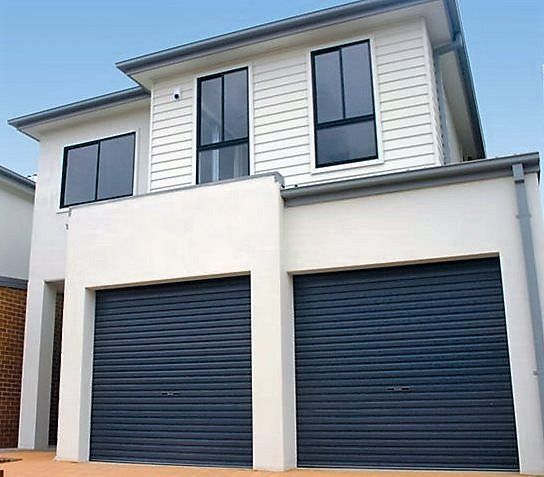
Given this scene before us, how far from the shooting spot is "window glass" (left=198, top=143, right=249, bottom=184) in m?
11.9

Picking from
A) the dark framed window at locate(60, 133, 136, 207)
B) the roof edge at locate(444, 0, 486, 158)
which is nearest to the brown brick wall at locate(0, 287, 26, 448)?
the dark framed window at locate(60, 133, 136, 207)

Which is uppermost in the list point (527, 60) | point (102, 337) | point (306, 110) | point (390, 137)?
point (527, 60)

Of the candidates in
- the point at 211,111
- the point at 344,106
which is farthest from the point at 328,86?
the point at 211,111

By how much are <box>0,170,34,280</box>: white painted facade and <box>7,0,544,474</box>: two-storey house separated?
3.43 m

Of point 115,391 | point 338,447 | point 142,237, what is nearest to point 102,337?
point 115,391

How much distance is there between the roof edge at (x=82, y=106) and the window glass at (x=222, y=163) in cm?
253

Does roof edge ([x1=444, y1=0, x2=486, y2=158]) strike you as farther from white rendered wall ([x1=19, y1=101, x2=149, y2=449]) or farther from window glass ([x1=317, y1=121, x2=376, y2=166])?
white rendered wall ([x1=19, y1=101, x2=149, y2=449])

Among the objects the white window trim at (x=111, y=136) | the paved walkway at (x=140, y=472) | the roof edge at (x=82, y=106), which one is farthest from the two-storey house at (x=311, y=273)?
the white window trim at (x=111, y=136)

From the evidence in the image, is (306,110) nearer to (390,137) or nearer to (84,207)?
(390,137)

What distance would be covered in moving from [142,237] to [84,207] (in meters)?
1.50

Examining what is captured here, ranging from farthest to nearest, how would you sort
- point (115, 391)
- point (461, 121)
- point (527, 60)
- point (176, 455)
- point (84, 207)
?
point (527, 60) → point (461, 121) → point (84, 207) → point (115, 391) → point (176, 455)

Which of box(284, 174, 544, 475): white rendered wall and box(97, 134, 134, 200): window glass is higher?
box(97, 134, 134, 200): window glass

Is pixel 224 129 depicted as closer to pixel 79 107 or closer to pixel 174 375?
pixel 79 107

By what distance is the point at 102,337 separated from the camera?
11156 mm
